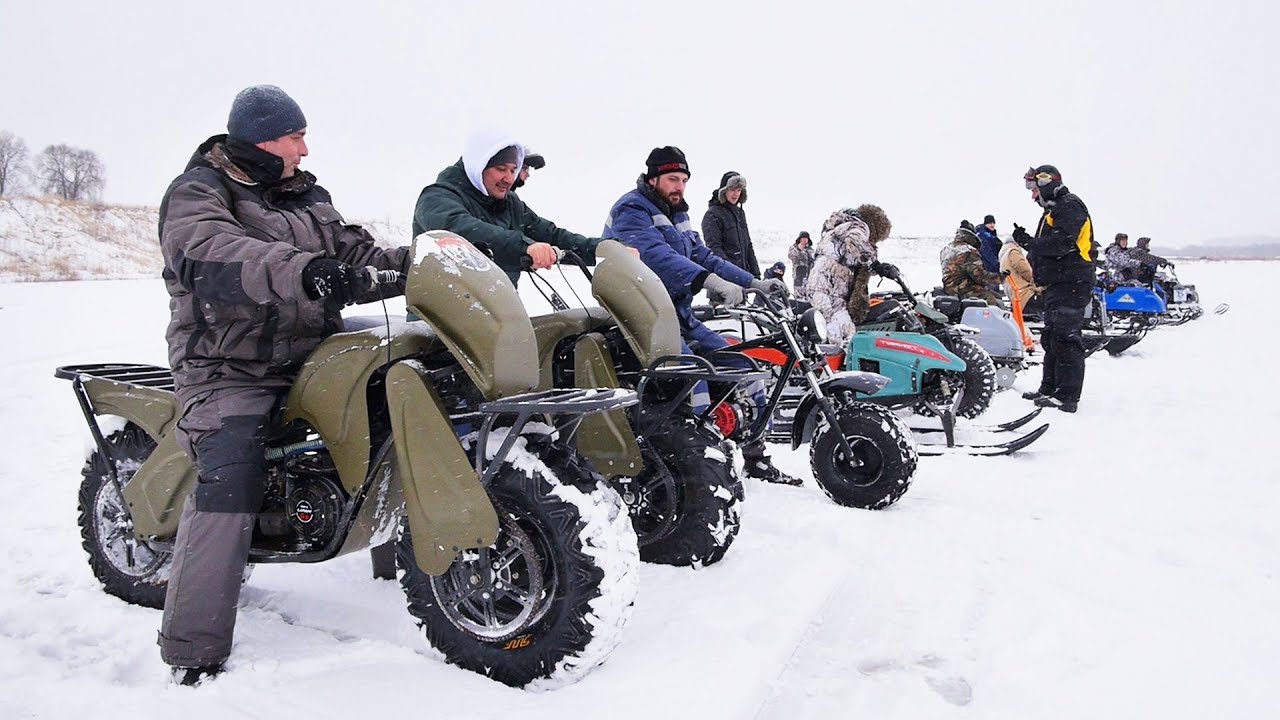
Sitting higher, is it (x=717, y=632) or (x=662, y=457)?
(x=662, y=457)

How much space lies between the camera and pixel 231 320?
8.46ft

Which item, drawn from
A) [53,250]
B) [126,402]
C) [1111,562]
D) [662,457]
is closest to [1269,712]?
[1111,562]

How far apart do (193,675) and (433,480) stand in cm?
95

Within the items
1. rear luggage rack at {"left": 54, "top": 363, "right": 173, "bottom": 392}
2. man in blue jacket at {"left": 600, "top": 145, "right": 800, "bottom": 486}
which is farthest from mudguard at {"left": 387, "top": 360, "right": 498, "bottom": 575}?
man in blue jacket at {"left": 600, "top": 145, "right": 800, "bottom": 486}

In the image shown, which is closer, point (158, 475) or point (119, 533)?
point (158, 475)

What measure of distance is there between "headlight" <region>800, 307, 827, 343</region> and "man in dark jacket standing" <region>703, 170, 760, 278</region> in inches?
118

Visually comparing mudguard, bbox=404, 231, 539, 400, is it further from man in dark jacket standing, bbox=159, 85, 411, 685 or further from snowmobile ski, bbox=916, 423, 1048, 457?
snowmobile ski, bbox=916, 423, 1048, 457

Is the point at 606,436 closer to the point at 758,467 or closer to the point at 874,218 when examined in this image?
the point at 758,467

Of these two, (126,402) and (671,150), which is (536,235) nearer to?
(671,150)

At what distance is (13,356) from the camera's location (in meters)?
9.11

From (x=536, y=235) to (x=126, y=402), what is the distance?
6.41 feet

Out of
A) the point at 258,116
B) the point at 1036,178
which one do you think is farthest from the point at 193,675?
the point at 1036,178

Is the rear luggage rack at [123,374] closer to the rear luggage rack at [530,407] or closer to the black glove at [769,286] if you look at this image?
the rear luggage rack at [530,407]

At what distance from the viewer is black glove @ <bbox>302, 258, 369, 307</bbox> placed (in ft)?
7.57
